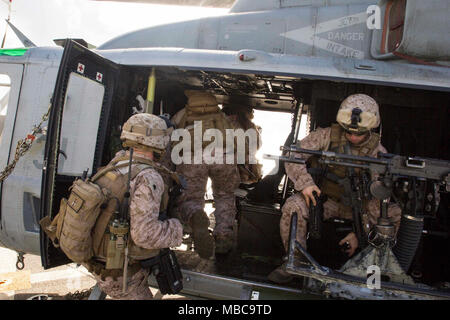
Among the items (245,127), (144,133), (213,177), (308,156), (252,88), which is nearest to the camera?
(144,133)

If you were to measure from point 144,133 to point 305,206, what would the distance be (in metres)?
1.49

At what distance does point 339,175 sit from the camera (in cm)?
296

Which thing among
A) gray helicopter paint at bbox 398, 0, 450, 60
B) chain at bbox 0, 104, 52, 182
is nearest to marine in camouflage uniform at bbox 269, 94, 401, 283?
gray helicopter paint at bbox 398, 0, 450, 60

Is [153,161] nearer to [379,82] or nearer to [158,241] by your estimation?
[158,241]

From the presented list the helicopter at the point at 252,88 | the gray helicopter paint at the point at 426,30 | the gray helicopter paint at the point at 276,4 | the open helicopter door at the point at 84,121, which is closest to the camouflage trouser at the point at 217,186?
the helicopter at the point at 252,88

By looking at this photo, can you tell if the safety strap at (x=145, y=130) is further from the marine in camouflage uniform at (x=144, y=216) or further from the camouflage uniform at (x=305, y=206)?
the camouflage uniform at (x=305, y=206)

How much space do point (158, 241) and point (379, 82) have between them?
2.09 metres

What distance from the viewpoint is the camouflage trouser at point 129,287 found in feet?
7.61

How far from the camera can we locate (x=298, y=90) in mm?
3793

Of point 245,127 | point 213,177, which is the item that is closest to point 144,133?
point 213,177

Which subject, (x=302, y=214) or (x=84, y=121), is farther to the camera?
(x=84, y=121)

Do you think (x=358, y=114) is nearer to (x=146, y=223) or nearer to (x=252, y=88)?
(x=252, y=88)

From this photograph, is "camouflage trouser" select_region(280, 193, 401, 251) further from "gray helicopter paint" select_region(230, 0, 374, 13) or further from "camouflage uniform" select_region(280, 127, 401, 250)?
"gray helicopter paint" select_region(230, 0, 374, 13)
